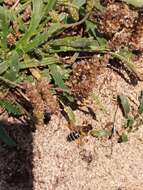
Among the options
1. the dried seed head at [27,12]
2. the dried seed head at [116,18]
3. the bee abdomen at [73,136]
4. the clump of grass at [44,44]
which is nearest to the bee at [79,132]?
the bee abdomen at [73,136]

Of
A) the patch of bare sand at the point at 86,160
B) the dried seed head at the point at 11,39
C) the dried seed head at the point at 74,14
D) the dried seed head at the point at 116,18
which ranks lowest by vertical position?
the patch of bare sand at the point at 86,160

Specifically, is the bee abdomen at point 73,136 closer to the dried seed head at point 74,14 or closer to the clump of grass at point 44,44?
the clump of grass at point 44,44

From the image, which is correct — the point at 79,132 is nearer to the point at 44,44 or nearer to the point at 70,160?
the point at 70,160

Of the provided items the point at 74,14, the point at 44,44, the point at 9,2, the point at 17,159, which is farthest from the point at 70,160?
the point at 9,2

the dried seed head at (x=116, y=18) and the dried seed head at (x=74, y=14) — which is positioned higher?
the dried seed head at (x=74, y=14)

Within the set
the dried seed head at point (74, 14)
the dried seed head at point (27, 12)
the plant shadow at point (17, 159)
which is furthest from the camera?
the dried seed head at point (27, 12)

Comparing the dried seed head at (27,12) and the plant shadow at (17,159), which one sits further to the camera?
the dried seed head at (27,12)
